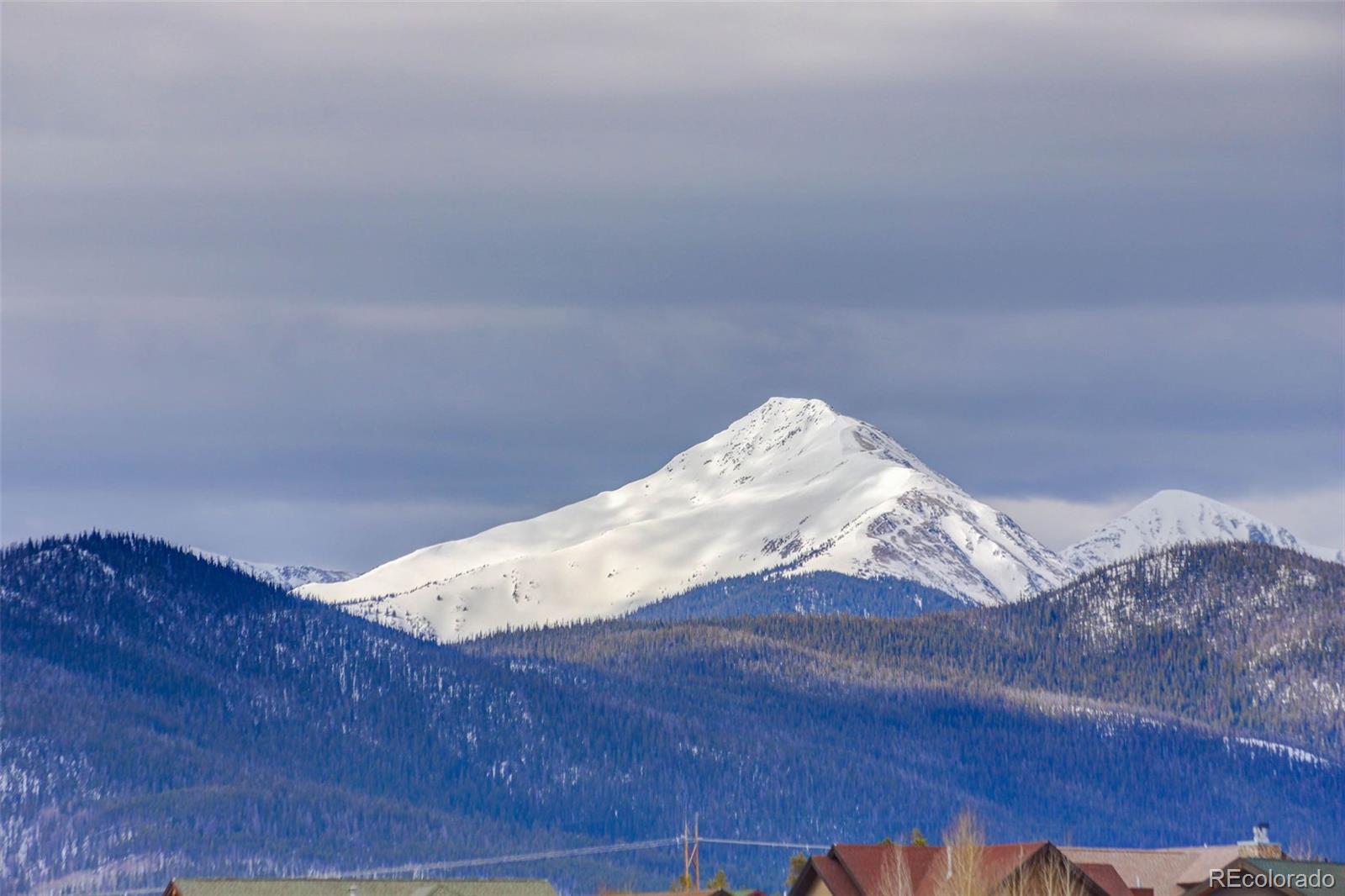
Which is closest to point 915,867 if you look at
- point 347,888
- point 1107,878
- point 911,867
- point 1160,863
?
point 911,867

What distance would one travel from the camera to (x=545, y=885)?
156875 mm

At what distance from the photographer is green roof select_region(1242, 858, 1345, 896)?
141 metres

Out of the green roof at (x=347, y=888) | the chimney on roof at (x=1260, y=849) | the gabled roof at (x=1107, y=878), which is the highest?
the chimney on roof at (x=1260, y=849)

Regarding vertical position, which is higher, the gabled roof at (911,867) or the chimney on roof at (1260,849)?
the chimney on roof at (1260,849)

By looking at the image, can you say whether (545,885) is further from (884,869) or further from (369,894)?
(884,869)

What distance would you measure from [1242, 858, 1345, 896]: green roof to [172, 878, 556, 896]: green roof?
33664 millimetres

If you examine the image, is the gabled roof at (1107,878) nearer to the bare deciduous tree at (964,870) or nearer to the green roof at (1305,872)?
the bare deciduous tree at (964,870)

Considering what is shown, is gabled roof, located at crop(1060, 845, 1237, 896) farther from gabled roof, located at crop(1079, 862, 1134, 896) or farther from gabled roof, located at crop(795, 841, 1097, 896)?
gabled roof, located at crop(795, 841, 1097, 896)

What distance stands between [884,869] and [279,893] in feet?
91.0

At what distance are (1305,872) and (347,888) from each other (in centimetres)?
4308

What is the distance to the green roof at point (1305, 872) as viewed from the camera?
5546 inches

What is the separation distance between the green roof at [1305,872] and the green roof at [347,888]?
33664mm
